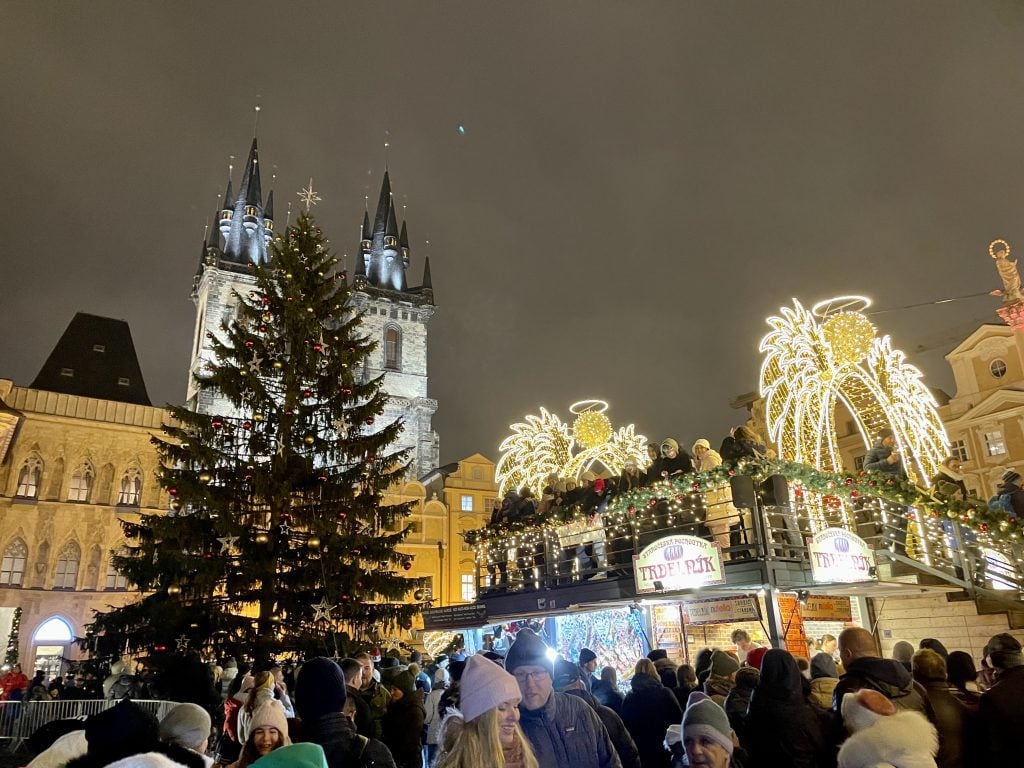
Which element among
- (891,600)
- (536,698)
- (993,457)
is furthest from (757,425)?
(536,698)

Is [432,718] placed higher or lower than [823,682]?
lower

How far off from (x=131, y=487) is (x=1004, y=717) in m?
40.0

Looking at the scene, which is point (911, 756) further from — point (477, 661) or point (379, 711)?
point (379, 711)

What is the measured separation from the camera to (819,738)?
424cm

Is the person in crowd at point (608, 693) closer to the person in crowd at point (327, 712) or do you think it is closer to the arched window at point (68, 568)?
the person in crowd at point (327, 712)

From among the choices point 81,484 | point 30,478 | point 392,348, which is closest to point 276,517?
point 81,484

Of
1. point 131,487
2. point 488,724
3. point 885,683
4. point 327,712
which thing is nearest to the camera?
point 488,724

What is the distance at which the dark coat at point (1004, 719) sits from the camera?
13.1 feet

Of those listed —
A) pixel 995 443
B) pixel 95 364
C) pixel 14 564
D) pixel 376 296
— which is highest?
pixel 376 296

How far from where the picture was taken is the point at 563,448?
20797mm

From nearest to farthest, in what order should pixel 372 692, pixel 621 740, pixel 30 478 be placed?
pixel 621 740, pixel 372 692, pixel 30 478

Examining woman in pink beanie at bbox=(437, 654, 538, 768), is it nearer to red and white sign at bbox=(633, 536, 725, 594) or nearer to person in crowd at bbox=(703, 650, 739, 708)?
person in crowd at bbox=(703, 650, 739, 708)

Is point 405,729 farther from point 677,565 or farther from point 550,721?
point 677,565

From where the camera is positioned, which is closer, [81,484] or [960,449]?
[960,449]
